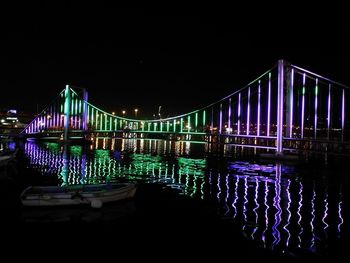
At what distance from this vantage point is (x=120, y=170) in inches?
947

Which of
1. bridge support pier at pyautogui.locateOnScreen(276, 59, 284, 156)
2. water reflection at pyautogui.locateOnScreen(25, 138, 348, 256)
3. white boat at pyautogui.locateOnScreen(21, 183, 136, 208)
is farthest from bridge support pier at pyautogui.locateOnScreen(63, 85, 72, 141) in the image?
white boat at pyautogui.locateOnScreen(21, 183, 136, 208)

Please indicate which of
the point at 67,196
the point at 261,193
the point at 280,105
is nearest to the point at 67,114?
the point at 280,105

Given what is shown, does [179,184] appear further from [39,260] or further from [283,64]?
[283,64]

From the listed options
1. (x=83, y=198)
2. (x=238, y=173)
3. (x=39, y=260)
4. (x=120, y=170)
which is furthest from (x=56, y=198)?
(x=238, y=173)

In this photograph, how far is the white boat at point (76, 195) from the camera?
13278 millimetres

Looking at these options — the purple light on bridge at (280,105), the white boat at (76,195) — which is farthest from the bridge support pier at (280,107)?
the white boat at (76,195)

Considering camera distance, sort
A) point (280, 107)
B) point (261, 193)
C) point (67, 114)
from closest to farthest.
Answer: point (261, 193) < point (280, 107) < point (67, 114)

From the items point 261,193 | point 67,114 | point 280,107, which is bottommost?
point 261,193

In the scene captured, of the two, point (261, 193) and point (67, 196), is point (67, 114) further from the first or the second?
point (67, 196)

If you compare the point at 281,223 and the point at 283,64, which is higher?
the point at 283,64

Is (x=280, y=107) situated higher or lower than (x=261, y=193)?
higher

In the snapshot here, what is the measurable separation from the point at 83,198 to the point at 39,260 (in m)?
4.71

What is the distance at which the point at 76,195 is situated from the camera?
43.9ft

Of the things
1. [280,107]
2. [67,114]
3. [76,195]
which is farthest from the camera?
[67,114]
